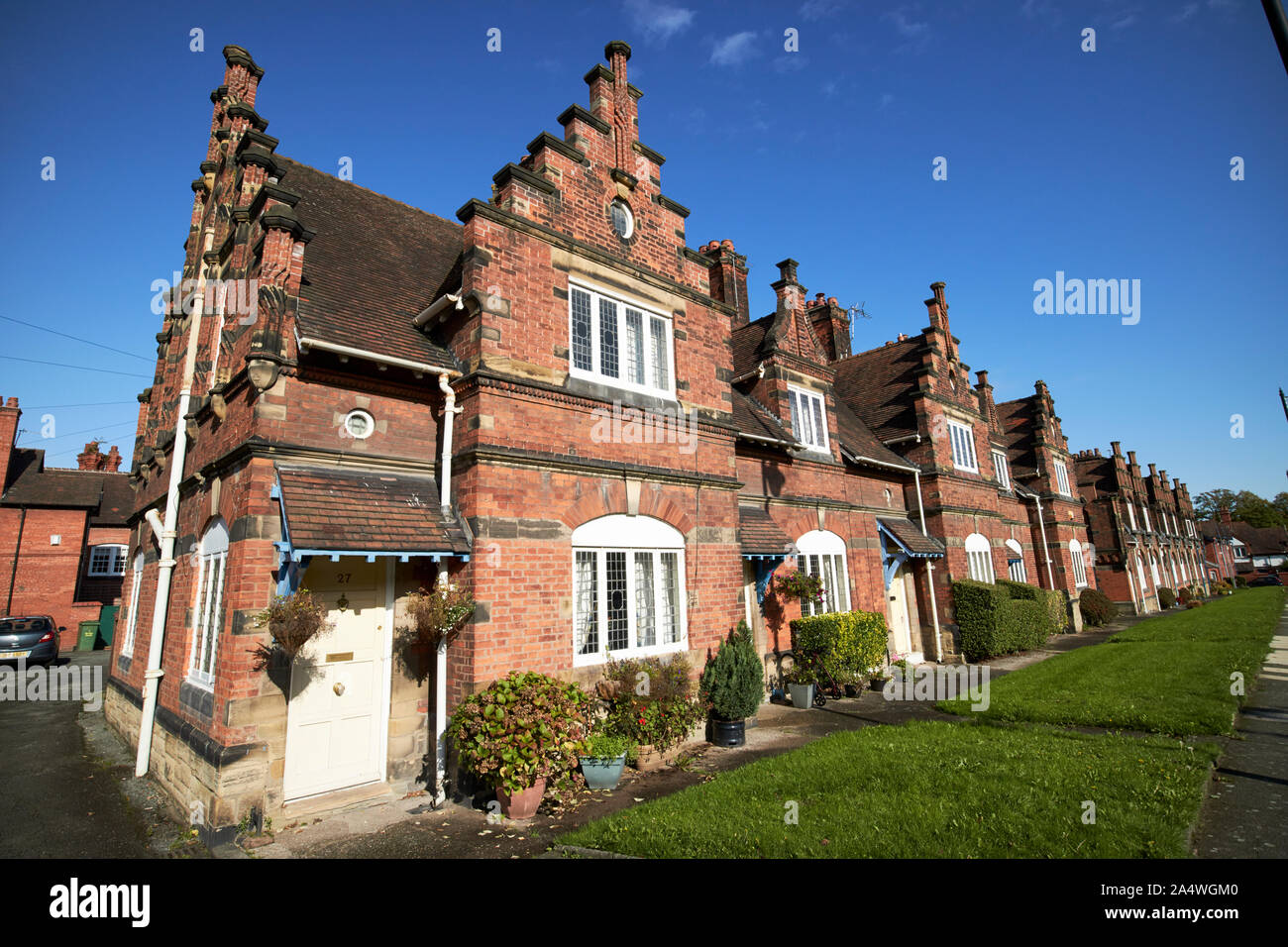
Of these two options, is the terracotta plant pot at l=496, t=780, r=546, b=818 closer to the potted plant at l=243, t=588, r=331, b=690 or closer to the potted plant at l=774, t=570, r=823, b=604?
the potted plant at l=243, t=588, r=331, b=690

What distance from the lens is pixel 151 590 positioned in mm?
12688

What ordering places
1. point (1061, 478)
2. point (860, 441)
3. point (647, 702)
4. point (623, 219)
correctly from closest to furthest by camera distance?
point (647, 702) < point (623, 219) < point (860, 441) < point (1061, 478)

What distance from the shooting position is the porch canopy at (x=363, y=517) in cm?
709

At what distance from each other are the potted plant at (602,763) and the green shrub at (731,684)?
2519mm

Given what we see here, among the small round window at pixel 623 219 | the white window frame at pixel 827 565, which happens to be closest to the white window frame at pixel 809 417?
the white window frame at pixel 827 565

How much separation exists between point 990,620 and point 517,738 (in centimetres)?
1744

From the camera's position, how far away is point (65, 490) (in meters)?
29.7

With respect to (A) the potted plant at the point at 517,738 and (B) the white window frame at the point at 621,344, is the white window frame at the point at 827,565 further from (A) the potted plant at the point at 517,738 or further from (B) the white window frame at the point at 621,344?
(A) the potted plant at the point at 517,738

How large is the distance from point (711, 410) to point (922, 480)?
12299 mm

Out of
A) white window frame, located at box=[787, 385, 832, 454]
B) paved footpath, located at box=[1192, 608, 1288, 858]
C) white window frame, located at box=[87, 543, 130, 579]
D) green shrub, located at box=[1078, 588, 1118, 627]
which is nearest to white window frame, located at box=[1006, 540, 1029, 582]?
green shrub, located at box=[1078, 588, 1118, 627]

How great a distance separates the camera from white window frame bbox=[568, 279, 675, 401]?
10.1 m

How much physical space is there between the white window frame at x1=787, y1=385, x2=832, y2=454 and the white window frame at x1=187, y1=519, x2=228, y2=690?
13.1 metres

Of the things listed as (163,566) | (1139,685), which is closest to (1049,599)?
(1139,685)

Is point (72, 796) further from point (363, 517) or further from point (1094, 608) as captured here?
point (1094, 608)
